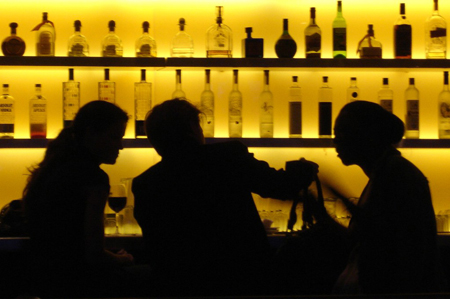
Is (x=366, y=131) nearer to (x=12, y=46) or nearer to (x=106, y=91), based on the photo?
(x=106, y=91)

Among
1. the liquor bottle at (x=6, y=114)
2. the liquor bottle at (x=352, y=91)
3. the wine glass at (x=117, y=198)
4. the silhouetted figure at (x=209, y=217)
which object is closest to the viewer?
the silhouetted figure at (x=209, y=217)

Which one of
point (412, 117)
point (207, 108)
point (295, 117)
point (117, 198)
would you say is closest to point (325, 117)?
point (295, 117)

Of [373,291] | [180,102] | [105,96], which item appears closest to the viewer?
[373,291]

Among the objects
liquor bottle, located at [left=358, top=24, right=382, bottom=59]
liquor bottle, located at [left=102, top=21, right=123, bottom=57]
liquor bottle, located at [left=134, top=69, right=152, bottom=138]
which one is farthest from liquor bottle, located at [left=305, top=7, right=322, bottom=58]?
liquor bottle, located at [left=102, top=21, right=123, bottom=57]

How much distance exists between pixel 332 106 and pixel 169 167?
1356 mm

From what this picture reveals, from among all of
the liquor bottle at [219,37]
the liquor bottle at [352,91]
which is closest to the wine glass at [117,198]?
the liquor bottle at [219,37]

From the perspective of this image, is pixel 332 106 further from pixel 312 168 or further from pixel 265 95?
pixel 312 168

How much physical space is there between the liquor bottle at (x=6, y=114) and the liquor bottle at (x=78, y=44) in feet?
1.03

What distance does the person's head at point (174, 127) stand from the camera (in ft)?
4.83

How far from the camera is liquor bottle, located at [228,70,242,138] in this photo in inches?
97.5

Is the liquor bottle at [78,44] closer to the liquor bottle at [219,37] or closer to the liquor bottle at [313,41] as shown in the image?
the liquor bottle at [219,37]

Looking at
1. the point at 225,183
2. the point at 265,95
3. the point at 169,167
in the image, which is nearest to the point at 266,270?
the point at 225,183

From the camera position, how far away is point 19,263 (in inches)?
90.8

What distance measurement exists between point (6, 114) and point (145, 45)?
0.66 m
